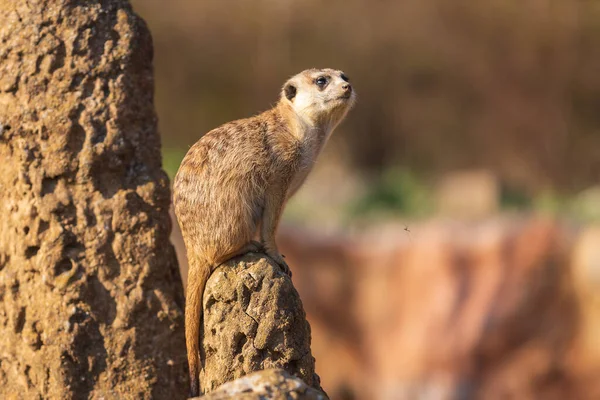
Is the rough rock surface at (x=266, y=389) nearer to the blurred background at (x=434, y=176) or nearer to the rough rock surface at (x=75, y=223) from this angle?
the rough rock surface at (x=75, y=223)

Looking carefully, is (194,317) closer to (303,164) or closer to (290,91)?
(303,164)

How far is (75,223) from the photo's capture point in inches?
154

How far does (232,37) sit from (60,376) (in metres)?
11.5

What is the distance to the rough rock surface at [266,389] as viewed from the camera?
2.85 m

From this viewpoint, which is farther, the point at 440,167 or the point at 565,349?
the point at 440,167

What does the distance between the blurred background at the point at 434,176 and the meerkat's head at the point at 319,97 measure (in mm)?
5468

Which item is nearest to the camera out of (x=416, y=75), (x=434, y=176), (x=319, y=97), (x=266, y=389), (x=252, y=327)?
(x=266, y=389)

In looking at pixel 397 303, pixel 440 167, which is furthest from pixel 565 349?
pixel 440 167

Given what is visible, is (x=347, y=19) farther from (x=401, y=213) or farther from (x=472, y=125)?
(x=401, y=213)

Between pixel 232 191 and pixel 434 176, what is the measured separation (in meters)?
10.3

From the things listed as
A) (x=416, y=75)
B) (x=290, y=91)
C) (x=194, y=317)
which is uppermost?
(x=290, y=91)

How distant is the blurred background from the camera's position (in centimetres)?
1007

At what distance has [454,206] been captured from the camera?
11430 mm

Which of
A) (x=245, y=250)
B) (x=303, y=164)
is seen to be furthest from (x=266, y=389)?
(x=303, y=164)
